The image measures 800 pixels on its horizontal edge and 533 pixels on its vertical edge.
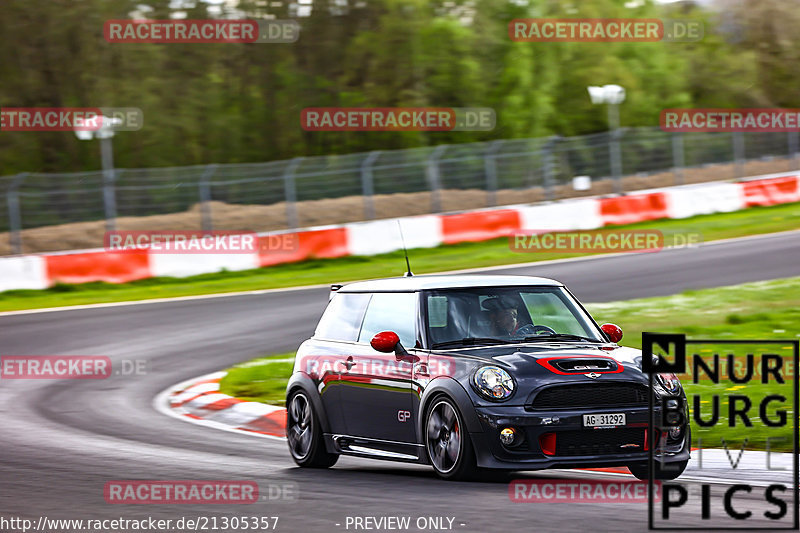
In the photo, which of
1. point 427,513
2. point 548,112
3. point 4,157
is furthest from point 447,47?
point 427,513

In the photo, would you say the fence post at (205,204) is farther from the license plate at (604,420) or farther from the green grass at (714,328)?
the license plate at (604,420)

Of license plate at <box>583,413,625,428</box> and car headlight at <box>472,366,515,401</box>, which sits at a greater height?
car headlight at <box>472,366,515,401</box>

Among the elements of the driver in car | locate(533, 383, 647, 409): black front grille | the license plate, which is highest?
the driver in car

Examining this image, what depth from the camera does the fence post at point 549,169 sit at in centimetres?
2730

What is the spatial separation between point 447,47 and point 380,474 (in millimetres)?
25916

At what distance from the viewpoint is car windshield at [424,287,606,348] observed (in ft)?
28.5

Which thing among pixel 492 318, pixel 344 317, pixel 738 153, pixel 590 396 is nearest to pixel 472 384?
pixel 590 396

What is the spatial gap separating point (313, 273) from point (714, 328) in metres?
10.7

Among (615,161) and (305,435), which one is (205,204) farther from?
(305,435)

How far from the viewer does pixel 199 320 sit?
758 inches

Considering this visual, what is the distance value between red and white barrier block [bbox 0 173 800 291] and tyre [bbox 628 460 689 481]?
17.0m

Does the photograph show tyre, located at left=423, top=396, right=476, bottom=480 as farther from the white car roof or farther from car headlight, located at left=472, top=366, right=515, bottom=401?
the white car roof

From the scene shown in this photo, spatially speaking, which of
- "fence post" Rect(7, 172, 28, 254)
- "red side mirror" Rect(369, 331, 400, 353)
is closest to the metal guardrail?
"fence post" Rect(7, 172, 28, 254)

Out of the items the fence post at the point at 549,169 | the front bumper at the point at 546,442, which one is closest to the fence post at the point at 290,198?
the fence post at the point at 549,169
